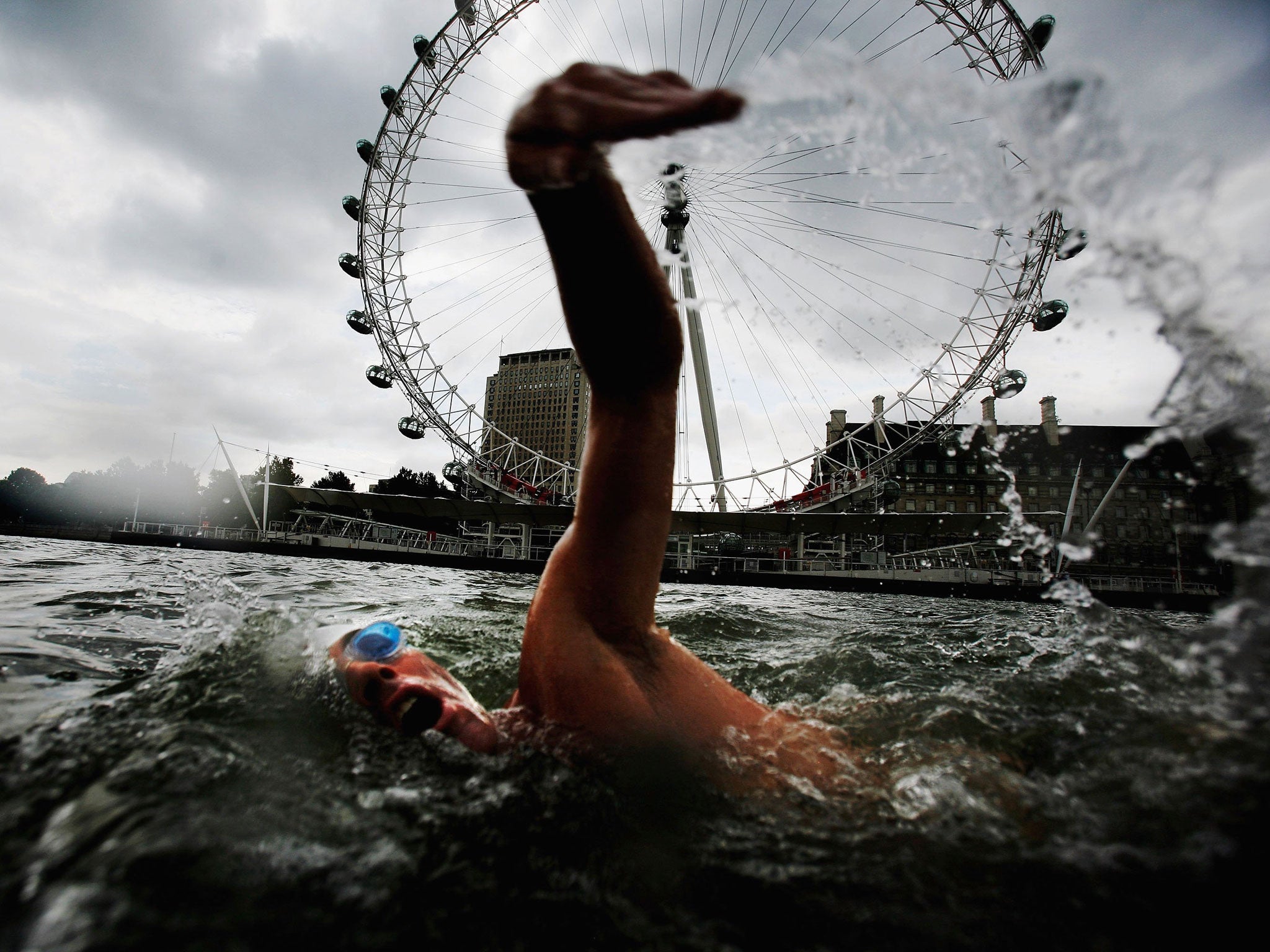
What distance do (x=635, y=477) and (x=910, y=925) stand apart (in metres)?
1.04

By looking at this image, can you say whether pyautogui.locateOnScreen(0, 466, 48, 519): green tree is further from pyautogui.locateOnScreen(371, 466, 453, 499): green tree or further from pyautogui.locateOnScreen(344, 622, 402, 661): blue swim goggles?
pyautogui.locateOnScreen(344, 622, 402, 661): blue swim goggles

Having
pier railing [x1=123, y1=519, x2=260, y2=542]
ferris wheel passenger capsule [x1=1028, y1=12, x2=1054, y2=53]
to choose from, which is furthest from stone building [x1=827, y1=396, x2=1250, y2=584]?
pier railing [x1=123, y1=519, x2=260, y2=542]

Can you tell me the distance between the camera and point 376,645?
1.91 meters

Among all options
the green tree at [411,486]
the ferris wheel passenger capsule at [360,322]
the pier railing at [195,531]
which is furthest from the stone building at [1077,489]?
the green tree at [411,486]

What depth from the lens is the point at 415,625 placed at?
445 cm

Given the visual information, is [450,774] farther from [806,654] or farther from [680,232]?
[680,232]

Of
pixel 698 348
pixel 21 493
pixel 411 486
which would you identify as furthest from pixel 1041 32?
pixel 21 493

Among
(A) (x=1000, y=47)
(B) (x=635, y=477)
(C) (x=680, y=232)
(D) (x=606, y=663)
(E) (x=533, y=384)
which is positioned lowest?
(D) (x=606, y=663)

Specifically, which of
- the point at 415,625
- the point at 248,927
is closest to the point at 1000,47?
the point at 415,625

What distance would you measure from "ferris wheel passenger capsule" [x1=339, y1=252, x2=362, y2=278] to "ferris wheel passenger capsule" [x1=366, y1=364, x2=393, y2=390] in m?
3.85

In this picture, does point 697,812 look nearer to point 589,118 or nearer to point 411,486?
point 589,118

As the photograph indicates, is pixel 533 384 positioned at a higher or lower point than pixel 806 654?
higher

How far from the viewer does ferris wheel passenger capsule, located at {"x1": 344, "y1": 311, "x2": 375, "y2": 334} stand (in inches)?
970

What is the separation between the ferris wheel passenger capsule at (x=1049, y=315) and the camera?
60.0ft
